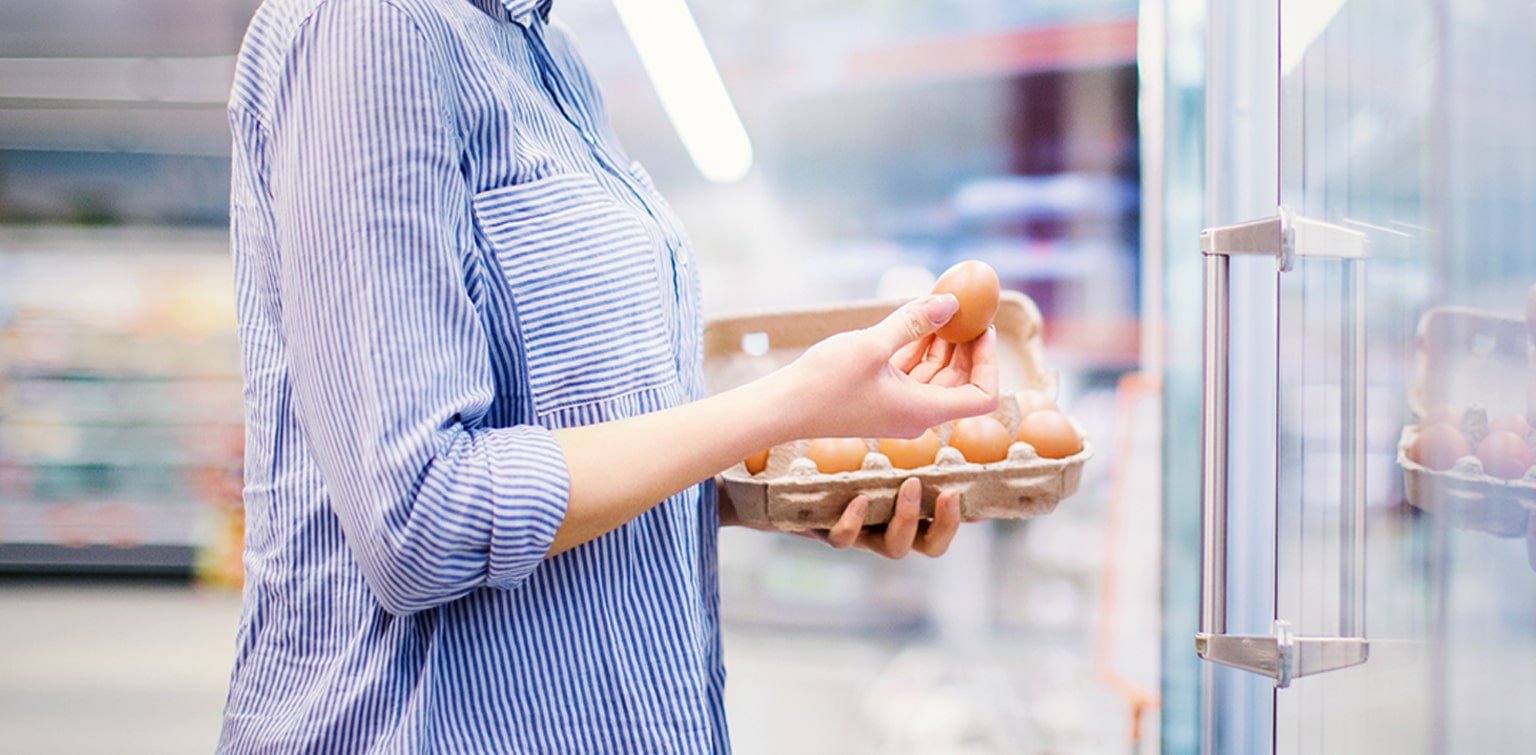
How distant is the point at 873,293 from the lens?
311 centimetres

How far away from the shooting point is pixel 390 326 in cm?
58

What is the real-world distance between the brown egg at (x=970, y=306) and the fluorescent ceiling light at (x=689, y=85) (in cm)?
154

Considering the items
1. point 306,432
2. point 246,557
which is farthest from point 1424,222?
point 246,557

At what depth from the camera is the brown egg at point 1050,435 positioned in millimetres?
1123

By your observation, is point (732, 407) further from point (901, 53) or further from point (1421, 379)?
point (901, 53)

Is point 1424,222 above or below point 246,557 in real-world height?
above

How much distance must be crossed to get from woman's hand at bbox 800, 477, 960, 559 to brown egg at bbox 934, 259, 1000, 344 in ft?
0.64

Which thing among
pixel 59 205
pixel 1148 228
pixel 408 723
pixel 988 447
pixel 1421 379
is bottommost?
pixel 408 723

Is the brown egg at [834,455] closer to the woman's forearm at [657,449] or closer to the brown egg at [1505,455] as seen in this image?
the woman's forearm at [657,449]

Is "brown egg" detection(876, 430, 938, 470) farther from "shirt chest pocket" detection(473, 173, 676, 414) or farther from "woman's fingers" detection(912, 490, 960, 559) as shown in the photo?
"shirt chest pocket" detection(473, 173, 676, 414)

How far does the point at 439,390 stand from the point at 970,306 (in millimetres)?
485

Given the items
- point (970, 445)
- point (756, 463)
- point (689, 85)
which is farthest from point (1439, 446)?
point (689, 85)

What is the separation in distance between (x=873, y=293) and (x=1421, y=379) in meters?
2.51

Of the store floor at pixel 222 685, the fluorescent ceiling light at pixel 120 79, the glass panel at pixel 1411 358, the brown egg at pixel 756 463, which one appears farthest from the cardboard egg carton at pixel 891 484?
the fluorescent ceiling light at pixel 120 79
